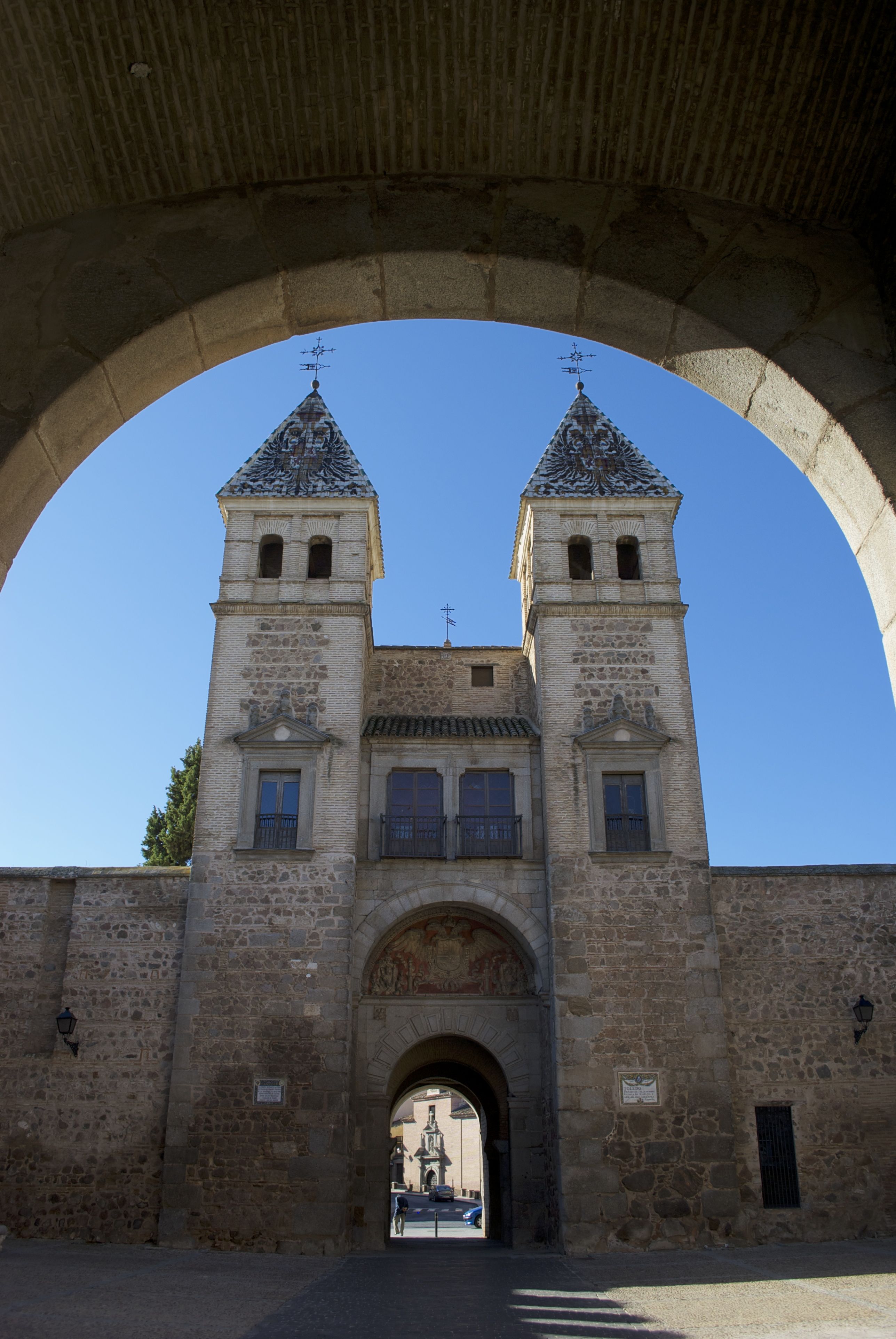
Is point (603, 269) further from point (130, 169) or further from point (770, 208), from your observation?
point (130, 169)

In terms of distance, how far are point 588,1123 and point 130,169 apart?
14.2 m

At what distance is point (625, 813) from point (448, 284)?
13.7 metres

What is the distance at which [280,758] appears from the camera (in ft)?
55.7

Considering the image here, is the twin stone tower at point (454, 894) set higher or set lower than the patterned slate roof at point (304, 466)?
lower

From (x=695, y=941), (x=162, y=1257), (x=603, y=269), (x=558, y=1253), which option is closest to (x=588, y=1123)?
(x=558, y=1253)

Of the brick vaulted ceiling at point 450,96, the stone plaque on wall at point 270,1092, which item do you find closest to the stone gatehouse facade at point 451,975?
the stone plaque on wall at point 270,1092

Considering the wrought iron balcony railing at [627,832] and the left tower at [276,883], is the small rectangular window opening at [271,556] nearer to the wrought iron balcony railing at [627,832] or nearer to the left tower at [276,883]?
the left tower at [276,883]

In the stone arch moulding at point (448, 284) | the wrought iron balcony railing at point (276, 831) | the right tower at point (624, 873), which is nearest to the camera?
the stone arch moulding at point (448, 284)

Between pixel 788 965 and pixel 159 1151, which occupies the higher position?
pixel 788 965

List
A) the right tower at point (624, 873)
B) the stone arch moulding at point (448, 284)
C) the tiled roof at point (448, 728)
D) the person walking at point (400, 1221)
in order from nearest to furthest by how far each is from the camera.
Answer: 1. the stone arch moulding at point (448, 284)
2. the right tower at point (624, 873)
3. the tiled roof at point (448, 728)
4. the person walking at point (400, 1221)

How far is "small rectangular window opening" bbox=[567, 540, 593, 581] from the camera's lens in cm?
1942

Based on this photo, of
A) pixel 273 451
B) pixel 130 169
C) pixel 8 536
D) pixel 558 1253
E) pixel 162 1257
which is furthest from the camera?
pixel 273 451

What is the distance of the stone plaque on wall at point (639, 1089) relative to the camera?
48.5 feet

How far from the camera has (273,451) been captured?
2069 centimetres
